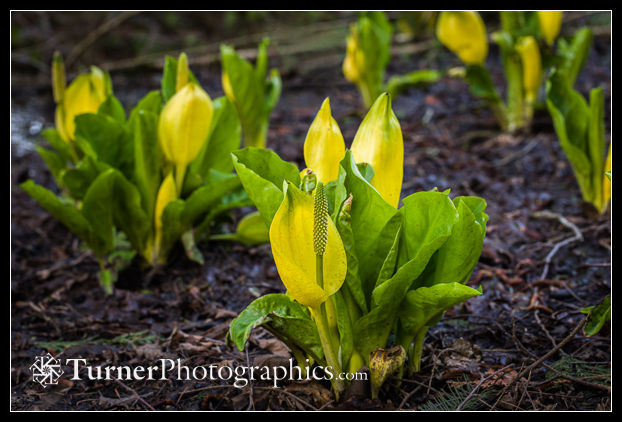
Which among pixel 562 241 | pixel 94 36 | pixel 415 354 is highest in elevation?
pixel 94 36

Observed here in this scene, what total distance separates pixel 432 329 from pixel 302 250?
0.67 meters

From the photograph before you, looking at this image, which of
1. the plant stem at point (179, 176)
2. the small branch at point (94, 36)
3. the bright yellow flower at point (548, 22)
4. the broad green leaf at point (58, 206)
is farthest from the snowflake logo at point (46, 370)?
the small branch at point (94, 36)

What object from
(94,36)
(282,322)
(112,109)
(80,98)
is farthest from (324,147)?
(94,36)

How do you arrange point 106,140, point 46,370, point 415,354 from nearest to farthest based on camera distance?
point 415,354, point 46,370, point 106,140

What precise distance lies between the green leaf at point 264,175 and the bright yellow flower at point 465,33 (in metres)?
1.96

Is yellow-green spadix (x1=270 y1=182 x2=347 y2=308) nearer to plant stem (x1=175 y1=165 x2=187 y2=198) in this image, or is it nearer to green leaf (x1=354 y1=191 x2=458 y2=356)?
green leaf (x1=354 y1=191 x2=458 y2=356)

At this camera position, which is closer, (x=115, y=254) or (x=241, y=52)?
(x=115, y=254)

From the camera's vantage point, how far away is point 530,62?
276 cm

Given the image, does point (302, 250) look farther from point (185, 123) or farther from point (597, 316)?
point (185, 123)

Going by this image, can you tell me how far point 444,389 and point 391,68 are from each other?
120 inches

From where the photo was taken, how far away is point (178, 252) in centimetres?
213
